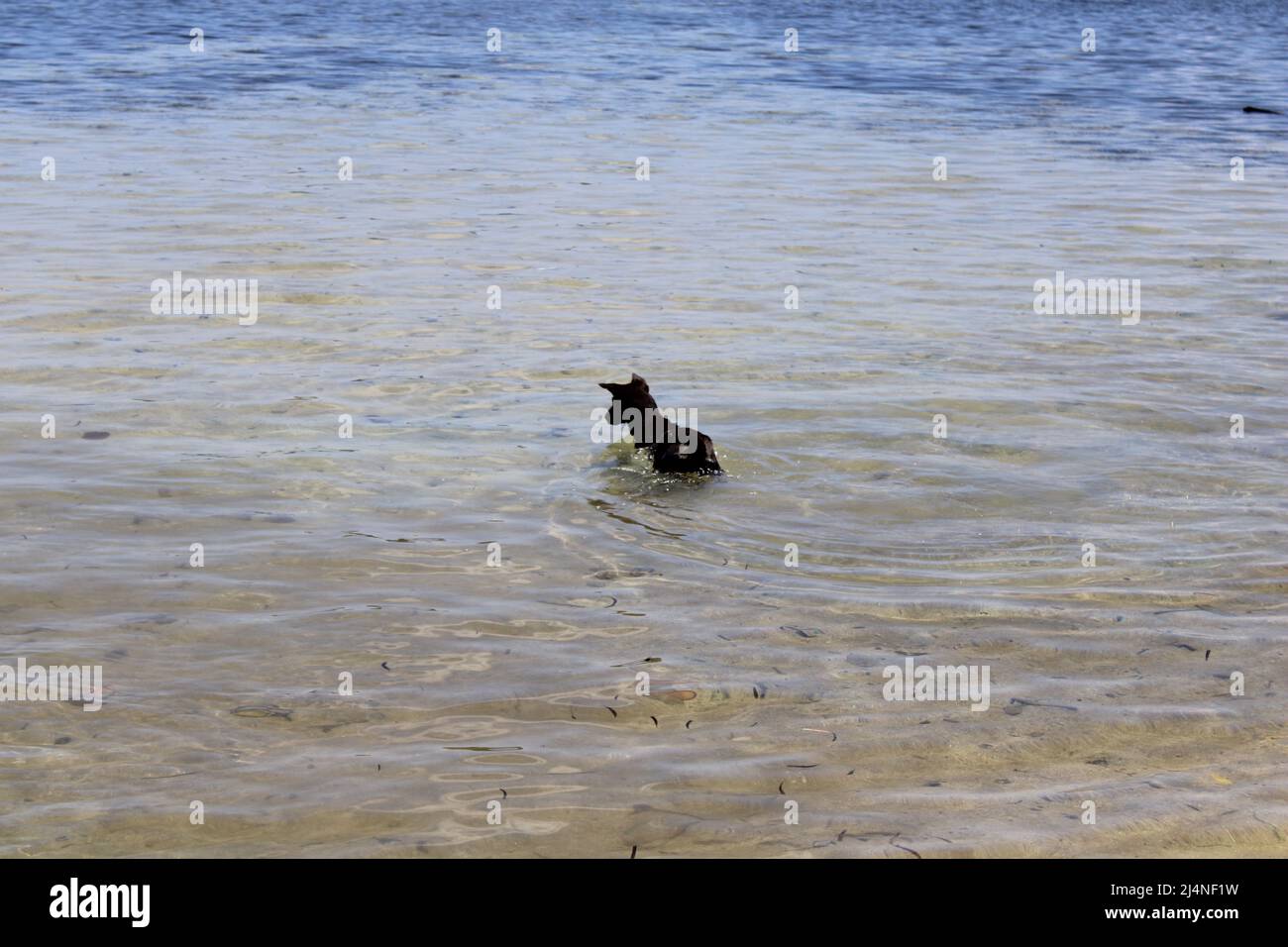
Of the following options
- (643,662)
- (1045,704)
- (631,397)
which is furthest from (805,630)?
(631,397)

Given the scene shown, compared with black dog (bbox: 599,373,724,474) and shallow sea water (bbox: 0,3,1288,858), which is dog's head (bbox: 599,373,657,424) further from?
shallow sea water (bbox: 0,3,1288,858)

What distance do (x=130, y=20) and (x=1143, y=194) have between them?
22676 mm

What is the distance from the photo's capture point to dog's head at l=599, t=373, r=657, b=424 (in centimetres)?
702

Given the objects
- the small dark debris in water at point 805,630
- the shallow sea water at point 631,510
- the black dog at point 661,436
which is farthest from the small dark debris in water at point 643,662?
the black dog at point 661,436

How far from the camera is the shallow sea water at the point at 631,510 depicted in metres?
4.24

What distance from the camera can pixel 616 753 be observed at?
443 centimetres

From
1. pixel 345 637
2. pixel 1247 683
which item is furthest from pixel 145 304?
pixel 1247 683

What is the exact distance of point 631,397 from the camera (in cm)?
705

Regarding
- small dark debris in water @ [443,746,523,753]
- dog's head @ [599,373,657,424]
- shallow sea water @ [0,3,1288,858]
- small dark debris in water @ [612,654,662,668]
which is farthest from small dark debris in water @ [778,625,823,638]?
dog's head @ [599,373,657,424]

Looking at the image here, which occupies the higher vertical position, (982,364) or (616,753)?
(982,364)

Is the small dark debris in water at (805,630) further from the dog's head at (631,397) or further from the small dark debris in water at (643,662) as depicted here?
the dog's head at (631,397)

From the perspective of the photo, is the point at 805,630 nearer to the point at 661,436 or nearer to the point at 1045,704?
the point at 1045,704

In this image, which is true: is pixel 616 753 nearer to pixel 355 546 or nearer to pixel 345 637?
pixel 345 637

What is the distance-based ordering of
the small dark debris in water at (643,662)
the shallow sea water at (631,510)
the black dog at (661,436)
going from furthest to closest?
the black dog at (661,436) < the small dark debris in water at (643,662) < the shallow sea water at (631,510)
